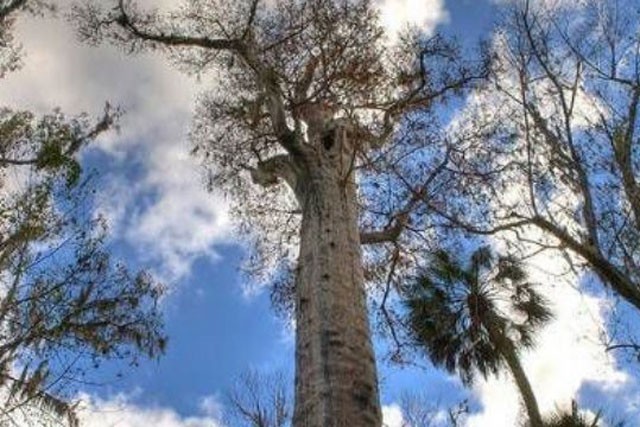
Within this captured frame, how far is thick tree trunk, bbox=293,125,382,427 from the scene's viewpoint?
4324 mm

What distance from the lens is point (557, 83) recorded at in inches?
359

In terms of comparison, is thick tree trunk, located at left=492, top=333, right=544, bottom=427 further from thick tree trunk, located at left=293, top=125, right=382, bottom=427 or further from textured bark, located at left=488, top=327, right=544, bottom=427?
thick tree trunk, located at left=293, top=125, right=382, bottom=427

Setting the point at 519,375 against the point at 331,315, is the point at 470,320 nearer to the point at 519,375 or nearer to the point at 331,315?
the point at 519,375

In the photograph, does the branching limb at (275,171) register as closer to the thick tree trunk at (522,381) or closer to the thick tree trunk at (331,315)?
the thick tree trunk at (331,315)

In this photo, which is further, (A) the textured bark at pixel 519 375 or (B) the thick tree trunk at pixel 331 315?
(A) the textured bark at pixel 519 375

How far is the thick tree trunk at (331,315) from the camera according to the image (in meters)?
4.32

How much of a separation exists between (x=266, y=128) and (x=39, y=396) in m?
4.24

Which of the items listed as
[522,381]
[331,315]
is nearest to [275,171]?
[331,315]

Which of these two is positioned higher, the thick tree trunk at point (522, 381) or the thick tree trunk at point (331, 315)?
the thick tree trunk at point (522, 381)

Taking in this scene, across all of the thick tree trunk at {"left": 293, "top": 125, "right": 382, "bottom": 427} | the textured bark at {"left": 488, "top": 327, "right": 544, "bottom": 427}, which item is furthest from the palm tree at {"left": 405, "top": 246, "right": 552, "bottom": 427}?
the thick tree trunk at {"left": 293, "top": 125, "right": 382, "bottom": 427}

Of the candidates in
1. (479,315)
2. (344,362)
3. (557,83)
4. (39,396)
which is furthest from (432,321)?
(344,362)

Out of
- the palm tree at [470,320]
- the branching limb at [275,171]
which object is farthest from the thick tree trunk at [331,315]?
the palm tree at [470,320]

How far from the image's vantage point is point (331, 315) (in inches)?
191

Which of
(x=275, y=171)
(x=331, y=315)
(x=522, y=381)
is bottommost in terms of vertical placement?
(x=331, y=315)
